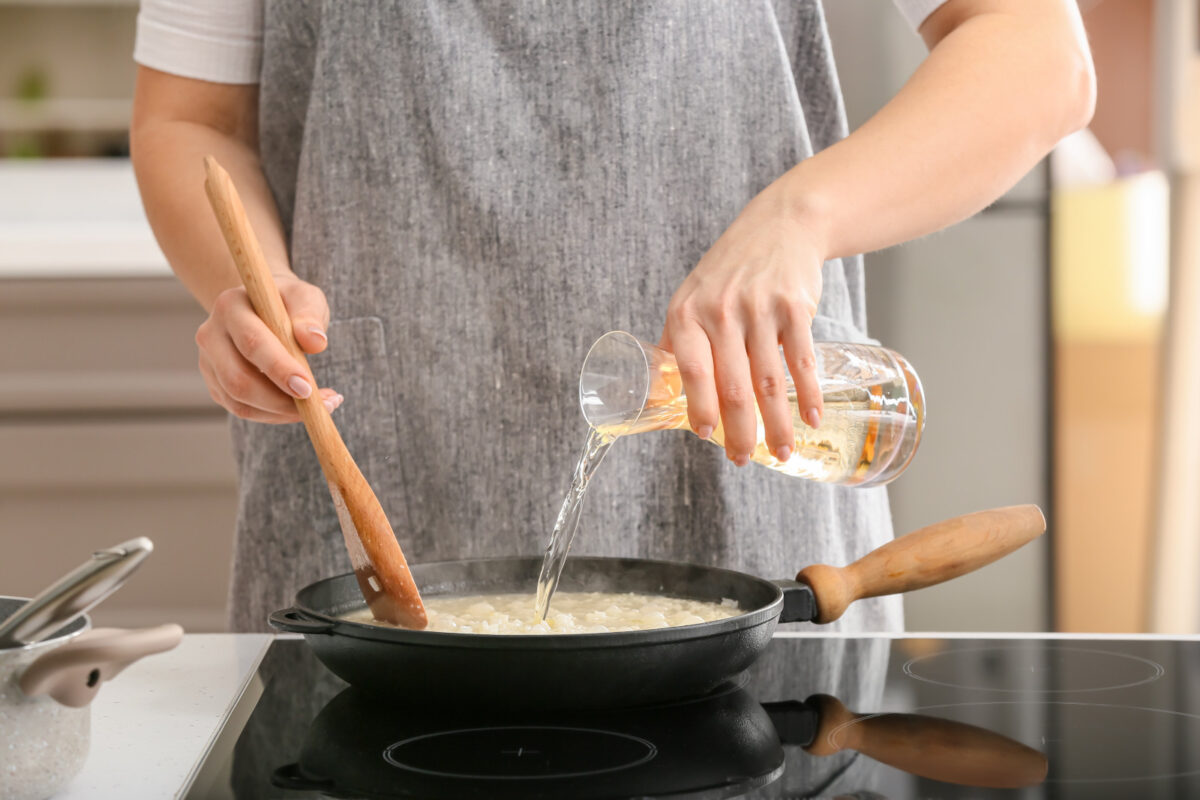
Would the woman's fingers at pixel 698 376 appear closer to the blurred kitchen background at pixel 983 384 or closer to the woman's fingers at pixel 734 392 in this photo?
the woman's fingers at pixel 734 392

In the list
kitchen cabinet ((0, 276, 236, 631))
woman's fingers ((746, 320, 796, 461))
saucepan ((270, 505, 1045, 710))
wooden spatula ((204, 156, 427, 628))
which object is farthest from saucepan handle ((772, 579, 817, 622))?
kitchen cabinet ((0, 276, 236, 631))

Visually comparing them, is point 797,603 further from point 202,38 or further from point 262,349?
point 202,38

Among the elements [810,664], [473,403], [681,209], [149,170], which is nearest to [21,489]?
[149,170]

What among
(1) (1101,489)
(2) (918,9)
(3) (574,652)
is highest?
(2) (918,9)

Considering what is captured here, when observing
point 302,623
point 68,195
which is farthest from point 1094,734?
point 68,195

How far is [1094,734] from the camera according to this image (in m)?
0.64

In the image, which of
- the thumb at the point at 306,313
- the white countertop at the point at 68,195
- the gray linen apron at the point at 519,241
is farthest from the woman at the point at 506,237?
the white countertop at the point at 68,195

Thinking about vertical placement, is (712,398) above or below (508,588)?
above

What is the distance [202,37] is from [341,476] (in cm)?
52

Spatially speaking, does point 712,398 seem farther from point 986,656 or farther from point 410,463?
point 410,463

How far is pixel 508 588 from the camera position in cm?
88

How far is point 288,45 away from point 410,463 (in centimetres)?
37

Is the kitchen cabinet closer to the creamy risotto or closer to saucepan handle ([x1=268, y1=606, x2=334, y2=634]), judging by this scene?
the creamy risotto

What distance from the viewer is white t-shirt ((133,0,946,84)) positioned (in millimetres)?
1078
